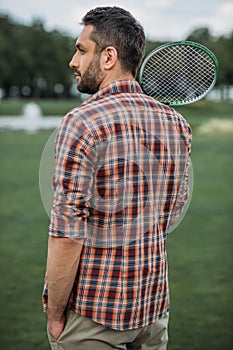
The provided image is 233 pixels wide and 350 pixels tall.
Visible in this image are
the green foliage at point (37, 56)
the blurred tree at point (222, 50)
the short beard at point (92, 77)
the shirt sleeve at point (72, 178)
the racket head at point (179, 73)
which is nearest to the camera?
the shirt sleeve at point (72, 178)

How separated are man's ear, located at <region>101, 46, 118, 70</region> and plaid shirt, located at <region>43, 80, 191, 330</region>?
43 mm

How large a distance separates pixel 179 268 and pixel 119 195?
2.88m

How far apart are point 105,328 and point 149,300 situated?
0.13m

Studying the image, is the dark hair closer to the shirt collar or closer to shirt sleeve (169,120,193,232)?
Answer: the shirt collar

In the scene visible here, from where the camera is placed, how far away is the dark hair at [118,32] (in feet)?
4.01

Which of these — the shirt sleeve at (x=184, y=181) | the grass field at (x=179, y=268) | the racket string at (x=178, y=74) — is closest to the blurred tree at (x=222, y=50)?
the grass field at (x=179, y=268)

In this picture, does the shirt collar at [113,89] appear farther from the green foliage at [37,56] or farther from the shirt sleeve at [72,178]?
the green foliage at [37,56]

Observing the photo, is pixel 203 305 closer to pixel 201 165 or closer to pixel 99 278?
pixel 99 278

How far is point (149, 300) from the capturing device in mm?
1300

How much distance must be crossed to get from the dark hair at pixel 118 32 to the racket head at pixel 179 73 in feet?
1.13

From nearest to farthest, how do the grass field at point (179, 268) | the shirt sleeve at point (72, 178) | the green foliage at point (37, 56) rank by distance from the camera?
the shirt sleeve at point (72, 178)
the grass field at point (179, 268)
the green foliage at point (37, 56)

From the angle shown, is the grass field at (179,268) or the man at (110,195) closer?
the man at (110,195)

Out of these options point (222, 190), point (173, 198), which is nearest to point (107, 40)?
point (173, 198)

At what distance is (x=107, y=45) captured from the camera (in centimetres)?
122
